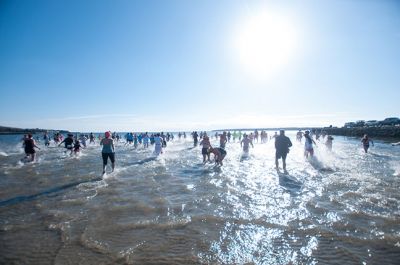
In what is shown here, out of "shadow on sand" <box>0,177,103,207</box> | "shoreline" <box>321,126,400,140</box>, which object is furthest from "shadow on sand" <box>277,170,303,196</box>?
"shoreline" <box>321,126,400,140</box>

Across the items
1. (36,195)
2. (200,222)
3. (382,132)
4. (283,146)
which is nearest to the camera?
(200,222)

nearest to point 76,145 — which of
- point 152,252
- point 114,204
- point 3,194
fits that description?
point 3,194

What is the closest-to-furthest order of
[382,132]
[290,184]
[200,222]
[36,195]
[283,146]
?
[200,222]
[36,195]
[290,184]
[283,146]
[382,132]

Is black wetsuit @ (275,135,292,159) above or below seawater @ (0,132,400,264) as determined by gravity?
above

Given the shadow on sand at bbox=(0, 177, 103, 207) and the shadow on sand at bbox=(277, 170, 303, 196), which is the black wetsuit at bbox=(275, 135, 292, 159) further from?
the shadow on sand at bbox=(0, 177, 103, 207)

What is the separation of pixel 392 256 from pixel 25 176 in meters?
12.6

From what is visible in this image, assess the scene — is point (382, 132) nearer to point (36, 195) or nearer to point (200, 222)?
point (200, 222)

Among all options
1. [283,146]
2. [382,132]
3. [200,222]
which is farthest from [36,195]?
[382,132]

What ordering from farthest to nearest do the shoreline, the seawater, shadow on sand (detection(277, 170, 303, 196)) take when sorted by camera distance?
the shoreline
shadow on sand (detection(277, 170, 303, 196))
the seawater

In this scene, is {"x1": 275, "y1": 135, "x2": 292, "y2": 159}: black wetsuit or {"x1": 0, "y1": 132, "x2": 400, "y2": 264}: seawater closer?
{"x1": 0, "y1": 132, "x2": 400, "y2": 264}: seawater

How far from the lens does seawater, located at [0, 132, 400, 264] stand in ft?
13.9

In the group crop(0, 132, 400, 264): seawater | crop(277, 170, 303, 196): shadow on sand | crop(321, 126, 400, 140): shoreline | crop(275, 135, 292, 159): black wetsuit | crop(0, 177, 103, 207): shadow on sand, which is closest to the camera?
crop(0, 132, 400, 264): seawater

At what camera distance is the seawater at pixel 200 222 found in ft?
13.9

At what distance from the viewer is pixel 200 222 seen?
5773mm
